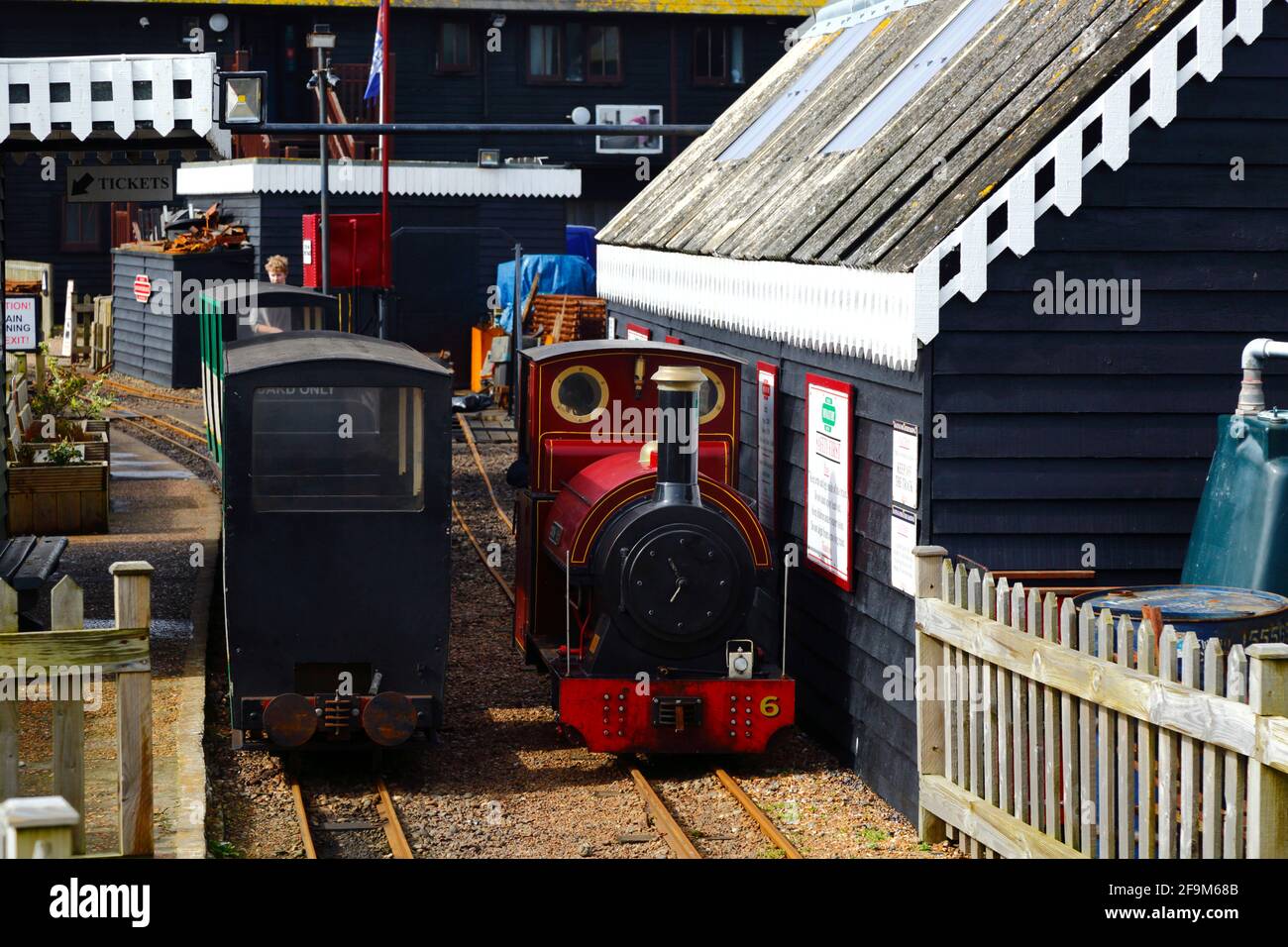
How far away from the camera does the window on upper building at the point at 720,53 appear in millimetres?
40031

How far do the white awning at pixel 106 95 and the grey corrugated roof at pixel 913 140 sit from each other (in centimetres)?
376

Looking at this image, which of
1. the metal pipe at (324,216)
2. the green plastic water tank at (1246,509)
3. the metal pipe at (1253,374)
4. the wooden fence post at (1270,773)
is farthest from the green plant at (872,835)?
the metal pipe at (324,216)

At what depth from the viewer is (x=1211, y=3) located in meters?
8.63

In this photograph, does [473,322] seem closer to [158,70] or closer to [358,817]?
[158,70]

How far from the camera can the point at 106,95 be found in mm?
11906

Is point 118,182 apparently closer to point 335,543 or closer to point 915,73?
point 335,543

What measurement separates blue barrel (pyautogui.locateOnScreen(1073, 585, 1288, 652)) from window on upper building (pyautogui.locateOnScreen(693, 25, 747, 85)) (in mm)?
33486

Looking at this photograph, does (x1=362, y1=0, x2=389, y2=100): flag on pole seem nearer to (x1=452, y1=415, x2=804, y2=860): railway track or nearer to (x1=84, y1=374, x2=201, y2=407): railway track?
(x1=84, y1=374, x2=201, y2=407): railway track

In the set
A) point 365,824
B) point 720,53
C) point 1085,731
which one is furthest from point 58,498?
point 720,53

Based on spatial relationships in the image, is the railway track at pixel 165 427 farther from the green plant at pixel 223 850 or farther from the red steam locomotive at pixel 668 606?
the green plant at pixel 223 850

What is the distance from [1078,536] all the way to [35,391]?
46.7 feet

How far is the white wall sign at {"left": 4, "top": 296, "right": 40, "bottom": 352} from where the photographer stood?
A: 16328 millimetres

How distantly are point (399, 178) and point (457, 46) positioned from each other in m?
7.76

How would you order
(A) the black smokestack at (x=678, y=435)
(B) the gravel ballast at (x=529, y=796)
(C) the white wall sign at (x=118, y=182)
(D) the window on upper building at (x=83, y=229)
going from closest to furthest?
(B) the gravel ballast at (x=529, y=796) < (A) the black smokestack at (x=678, y=435) < (C) the white wall sign at (x=118, y=182) < (D) the window on upper building at (x=83, y=229)
